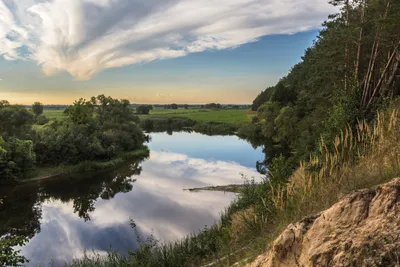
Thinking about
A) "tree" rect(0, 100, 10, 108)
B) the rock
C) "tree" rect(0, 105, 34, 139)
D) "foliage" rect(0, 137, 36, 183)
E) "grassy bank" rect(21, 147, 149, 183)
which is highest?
"tree" rect(0, 100, 10, 108)

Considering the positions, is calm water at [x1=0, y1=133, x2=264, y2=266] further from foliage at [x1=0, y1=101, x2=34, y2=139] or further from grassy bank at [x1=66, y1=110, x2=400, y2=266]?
foliage at [x1=0, y1=101, x2=34, y2=139]

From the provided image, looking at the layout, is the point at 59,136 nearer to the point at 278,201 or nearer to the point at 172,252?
the point at 172,252

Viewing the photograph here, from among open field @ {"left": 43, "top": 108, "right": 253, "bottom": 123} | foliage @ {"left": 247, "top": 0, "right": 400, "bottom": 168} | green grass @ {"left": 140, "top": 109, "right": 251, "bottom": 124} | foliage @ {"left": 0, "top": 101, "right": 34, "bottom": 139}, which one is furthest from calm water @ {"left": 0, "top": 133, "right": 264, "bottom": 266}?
green grass @ {"left": 140, "top": 109, "right": 251, "bottom": 124}

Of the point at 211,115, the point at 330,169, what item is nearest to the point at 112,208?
the point at 330,169

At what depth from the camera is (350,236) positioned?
3.68m

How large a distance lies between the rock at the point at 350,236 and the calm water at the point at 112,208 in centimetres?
1156

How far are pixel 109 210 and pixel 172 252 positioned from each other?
1720 cm

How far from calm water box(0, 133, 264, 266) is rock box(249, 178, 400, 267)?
37.9 ft

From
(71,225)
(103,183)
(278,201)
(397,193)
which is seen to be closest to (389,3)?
(278,201)

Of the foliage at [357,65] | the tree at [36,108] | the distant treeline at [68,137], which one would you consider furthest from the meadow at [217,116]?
the foliage at [357,65]

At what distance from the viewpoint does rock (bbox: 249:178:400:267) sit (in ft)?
A: 10.9

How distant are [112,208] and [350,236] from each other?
24166mm

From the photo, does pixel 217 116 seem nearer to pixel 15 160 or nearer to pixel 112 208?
pixel 15 160

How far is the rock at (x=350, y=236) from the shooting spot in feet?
10.9
